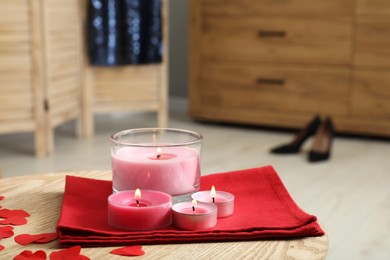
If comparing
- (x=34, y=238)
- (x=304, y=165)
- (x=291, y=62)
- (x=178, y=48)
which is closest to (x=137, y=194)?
(x=34, y=238)

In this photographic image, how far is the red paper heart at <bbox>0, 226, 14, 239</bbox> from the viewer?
31.3 inches

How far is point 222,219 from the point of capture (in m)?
0.85

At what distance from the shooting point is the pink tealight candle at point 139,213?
80 centimetres

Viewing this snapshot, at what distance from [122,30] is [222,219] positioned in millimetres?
2108

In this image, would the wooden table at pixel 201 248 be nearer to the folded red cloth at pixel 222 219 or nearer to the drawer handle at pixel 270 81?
the folded red cloth at pixel 222 219

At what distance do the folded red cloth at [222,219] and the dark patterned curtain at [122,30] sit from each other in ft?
6.23

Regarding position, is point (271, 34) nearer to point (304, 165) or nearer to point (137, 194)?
point (304, 165)

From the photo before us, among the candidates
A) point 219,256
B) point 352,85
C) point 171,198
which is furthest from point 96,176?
point 352,85

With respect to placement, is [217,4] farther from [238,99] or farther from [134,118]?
[134,118]

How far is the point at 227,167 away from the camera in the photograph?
7.83 ft

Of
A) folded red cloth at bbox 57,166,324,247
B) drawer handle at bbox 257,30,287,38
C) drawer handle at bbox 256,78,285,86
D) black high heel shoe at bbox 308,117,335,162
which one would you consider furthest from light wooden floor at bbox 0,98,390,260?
folded red cloth at bbox 57,166,324,247

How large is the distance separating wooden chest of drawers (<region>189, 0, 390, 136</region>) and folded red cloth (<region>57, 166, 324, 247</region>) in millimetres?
1995

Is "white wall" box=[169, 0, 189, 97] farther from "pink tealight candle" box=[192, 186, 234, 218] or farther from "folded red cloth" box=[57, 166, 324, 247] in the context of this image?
"pink tealight candle" box=[192, 186, 234, 218]

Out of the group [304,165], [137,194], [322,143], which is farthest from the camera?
[322,143]
